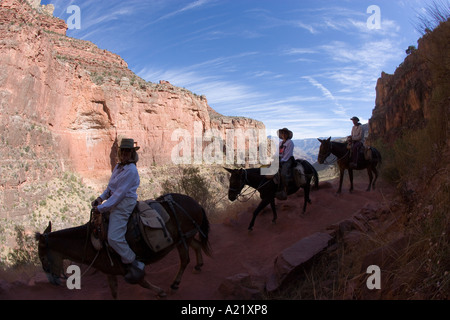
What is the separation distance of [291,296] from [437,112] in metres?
4.39

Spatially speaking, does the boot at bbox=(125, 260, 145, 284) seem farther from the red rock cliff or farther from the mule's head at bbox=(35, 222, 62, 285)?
the red rock cliff

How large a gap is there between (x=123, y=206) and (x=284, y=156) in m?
5.57

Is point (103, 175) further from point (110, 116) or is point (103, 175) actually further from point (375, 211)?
point (375, 211)

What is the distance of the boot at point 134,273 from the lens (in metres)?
4.27

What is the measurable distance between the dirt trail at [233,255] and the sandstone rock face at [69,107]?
24647mm

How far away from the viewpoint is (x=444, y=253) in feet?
10.1

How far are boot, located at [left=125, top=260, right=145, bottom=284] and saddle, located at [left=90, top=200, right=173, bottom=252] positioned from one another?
37 centimetres

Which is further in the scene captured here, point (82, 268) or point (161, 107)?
point (161, 107)

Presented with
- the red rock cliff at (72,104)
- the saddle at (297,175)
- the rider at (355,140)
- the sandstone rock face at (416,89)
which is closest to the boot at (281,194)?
the saddle at (297,175)

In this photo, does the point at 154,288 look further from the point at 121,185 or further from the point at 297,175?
the point at 297,175

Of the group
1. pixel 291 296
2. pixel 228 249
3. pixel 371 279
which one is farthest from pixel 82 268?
pixel 371 279

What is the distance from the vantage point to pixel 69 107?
127ft

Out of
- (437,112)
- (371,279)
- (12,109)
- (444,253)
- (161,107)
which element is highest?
(161,107)

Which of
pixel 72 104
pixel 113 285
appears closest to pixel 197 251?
pixel 113 285
